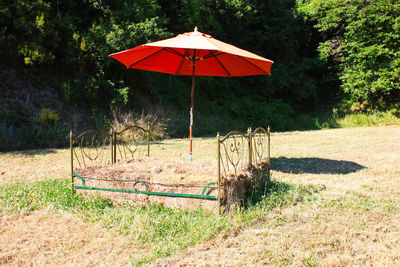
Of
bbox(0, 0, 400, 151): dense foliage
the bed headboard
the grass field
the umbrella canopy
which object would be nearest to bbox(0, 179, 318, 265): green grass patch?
the grass field

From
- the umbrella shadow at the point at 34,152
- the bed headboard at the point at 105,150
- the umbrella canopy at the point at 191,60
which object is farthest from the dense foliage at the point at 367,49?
the umbrella shadow at the point at 34,152

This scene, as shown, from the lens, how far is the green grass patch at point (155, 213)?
9.68ft

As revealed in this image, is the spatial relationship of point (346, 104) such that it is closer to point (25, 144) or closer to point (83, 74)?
point (83, 74)

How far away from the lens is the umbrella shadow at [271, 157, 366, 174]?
587cm

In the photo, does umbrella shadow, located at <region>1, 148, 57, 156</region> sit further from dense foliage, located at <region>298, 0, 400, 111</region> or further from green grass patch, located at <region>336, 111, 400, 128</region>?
dense foliage, located at <region>298, 0, 400, 111</region>

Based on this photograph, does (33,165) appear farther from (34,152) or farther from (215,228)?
(215,228)

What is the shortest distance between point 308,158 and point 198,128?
6278 millimetres

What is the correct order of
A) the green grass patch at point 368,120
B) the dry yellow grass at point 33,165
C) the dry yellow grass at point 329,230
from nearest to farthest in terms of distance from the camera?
1. the dry yellow grass at point 329,230
2. the dry yellow grass at point 33,165
3. the green grass patch at point 368,120

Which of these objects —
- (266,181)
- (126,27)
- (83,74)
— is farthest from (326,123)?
(266,181)

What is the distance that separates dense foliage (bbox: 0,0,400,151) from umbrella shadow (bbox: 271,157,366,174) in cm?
575

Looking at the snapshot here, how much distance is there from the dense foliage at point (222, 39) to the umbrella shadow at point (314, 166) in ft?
18.9

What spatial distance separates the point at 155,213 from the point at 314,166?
3.84 m

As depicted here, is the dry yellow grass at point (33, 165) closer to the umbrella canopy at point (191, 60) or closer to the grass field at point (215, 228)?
the grass field at point (215, 228)

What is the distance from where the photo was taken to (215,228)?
9.95 feet
